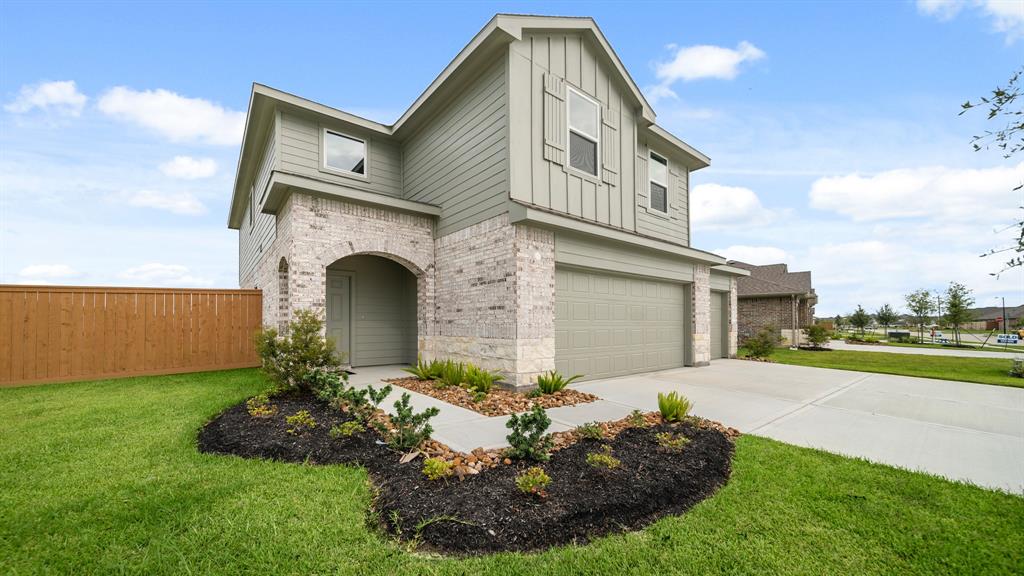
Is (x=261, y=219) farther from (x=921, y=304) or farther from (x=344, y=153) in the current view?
(x=921, y=304)

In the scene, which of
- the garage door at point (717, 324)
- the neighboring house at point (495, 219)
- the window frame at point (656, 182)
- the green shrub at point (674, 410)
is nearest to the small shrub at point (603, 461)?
the green shrub at point (674, 410)

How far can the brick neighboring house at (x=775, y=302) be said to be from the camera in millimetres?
20641

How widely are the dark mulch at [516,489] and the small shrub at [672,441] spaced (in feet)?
0.20

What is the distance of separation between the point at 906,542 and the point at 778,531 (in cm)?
73

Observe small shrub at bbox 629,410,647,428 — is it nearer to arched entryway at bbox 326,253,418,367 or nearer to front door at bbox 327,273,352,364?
arched entryway at bbox 326,253,418,367

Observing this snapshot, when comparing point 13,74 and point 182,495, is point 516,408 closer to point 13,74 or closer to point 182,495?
point 182,495

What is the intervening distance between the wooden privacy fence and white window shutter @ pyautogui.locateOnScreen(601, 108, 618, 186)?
29.7 feet

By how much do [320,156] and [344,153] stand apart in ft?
2.03

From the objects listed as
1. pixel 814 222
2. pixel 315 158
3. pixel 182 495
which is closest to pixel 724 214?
pixel 814 222

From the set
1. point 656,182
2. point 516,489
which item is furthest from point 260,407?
point 656,182

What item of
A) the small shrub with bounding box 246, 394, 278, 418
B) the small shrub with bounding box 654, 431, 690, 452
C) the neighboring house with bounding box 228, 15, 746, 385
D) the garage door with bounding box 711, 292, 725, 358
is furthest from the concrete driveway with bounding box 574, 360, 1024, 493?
the small shrub with bounding box 246, 394, 278, 418

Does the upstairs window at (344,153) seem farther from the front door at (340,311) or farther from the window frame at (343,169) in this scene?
the front door at (340,311)

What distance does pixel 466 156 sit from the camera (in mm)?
8281

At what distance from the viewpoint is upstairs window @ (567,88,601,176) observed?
335 inches
